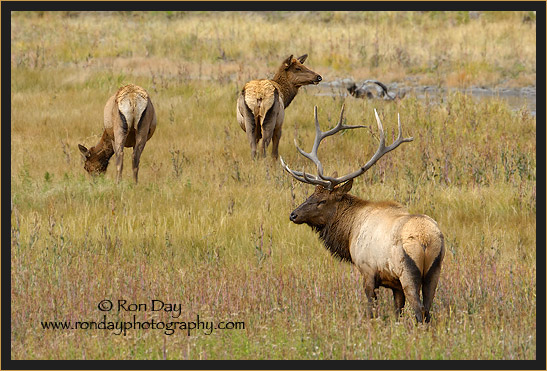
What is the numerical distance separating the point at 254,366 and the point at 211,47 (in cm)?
2196

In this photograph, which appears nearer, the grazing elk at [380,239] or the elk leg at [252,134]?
the grazing elk at [380,239]

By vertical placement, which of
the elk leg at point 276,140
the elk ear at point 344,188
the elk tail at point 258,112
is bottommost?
the elk ear at point 344,188

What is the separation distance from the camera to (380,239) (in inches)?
268

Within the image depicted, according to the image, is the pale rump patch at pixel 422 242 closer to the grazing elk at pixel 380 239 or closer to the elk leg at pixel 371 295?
the grazing elk at pixel 380 239

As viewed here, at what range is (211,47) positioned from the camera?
27188 mm

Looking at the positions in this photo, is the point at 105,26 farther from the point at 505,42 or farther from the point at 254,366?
the point at 254,366

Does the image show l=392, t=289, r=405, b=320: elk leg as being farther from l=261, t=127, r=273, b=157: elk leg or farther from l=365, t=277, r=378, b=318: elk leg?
l=261, t=127, r=273, b=157: elk leg

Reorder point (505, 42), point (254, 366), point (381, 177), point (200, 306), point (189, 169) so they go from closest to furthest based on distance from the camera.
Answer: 1. point (254, 366)
2. point (200, 306)
3. point (381, 177)
4. point (189, 169)
5. point (505, 42)

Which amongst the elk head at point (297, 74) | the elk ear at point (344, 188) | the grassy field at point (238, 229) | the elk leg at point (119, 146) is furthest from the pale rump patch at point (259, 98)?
the elk ear at point (344, 188)

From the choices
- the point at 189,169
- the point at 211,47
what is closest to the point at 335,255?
the point at 189,169

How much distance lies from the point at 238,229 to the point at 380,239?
3.09 m

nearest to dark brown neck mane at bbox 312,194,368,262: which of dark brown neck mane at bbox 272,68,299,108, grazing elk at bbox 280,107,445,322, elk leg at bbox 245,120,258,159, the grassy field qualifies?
grazing elk at bbox 280,107,445,322

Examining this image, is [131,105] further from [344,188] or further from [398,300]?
[398,300]

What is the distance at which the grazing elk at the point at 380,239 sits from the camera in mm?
6465
